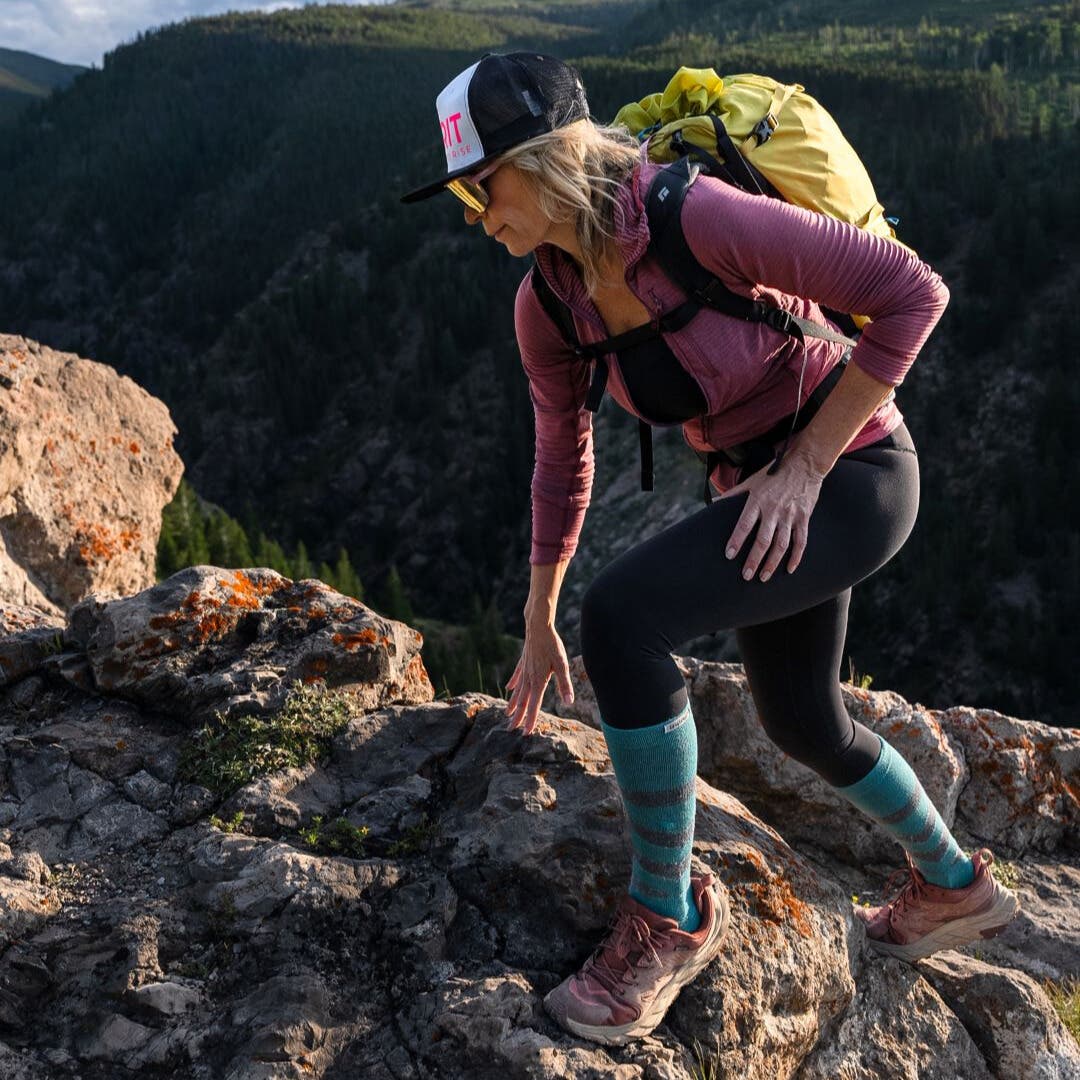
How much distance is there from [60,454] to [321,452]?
100242 mm

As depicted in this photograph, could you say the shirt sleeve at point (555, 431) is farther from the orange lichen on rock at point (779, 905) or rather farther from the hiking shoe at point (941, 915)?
the hiking shoe at point (941, 915)

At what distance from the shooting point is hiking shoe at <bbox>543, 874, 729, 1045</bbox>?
294 centimetres

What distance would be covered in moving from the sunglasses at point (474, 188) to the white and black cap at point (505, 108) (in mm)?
28

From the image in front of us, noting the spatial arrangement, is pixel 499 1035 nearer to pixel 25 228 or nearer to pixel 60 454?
pixel 60 454

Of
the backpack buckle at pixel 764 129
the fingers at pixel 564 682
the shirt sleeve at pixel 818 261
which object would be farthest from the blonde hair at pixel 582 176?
the fingers at pixel 564 682

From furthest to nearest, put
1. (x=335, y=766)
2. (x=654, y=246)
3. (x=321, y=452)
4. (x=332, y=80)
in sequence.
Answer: (x=332, y=80)
(x=321, y=452)
(x=335, y=766)
(x=654, y=246)

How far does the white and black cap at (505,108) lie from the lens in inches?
107

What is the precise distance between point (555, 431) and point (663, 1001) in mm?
1664

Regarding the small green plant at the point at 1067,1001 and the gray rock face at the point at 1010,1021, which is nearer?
the gray rock face at the point at 1010,1021

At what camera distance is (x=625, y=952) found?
3002mm

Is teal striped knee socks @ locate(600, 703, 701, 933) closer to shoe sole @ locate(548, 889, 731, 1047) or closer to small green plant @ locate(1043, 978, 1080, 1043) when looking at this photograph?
shoe sole @ locate(548, 889, 731, 1047)

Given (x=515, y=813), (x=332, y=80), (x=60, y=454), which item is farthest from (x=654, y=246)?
(x=332, y=80)

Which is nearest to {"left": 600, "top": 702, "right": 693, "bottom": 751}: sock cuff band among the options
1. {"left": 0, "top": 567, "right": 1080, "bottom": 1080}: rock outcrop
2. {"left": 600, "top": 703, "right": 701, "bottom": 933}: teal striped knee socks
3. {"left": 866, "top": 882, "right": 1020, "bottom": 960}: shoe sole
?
{"left": 600, "top": 703, "right": 701, "bottom": 933}: teal striped knee socks

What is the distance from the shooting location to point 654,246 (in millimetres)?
2773
